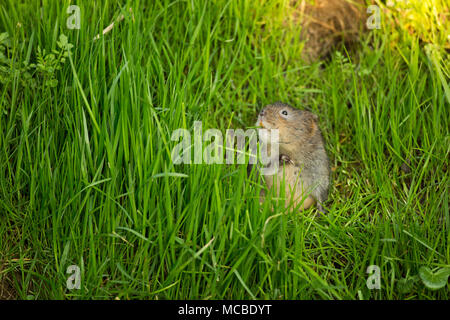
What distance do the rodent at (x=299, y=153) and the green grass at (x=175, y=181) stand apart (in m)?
0.20

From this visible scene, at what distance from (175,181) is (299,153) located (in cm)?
129

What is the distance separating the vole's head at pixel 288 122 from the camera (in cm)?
431

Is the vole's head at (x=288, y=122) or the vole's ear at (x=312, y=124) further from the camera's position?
the vole's ear at (x=312, y=124)

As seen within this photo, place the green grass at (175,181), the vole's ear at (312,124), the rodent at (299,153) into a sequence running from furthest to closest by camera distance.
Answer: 1. the vole's ear at (312,124)
2. the rodent at (299,153)
3. the green grass at (175,181)

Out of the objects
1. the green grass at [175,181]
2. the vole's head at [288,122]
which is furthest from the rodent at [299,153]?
the green grass at [175,181]

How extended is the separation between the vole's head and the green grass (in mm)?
345

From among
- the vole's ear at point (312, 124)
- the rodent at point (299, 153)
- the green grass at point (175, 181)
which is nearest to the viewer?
the green grass at point (175, 181)

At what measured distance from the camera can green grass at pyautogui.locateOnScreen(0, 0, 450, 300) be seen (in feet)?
11.0

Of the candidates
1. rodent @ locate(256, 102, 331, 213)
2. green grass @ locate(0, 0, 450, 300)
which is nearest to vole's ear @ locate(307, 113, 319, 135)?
rodent @ locate(256, 102, 331, 213)

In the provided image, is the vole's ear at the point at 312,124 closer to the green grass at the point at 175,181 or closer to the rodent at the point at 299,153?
the rodent at the point at 299,153
